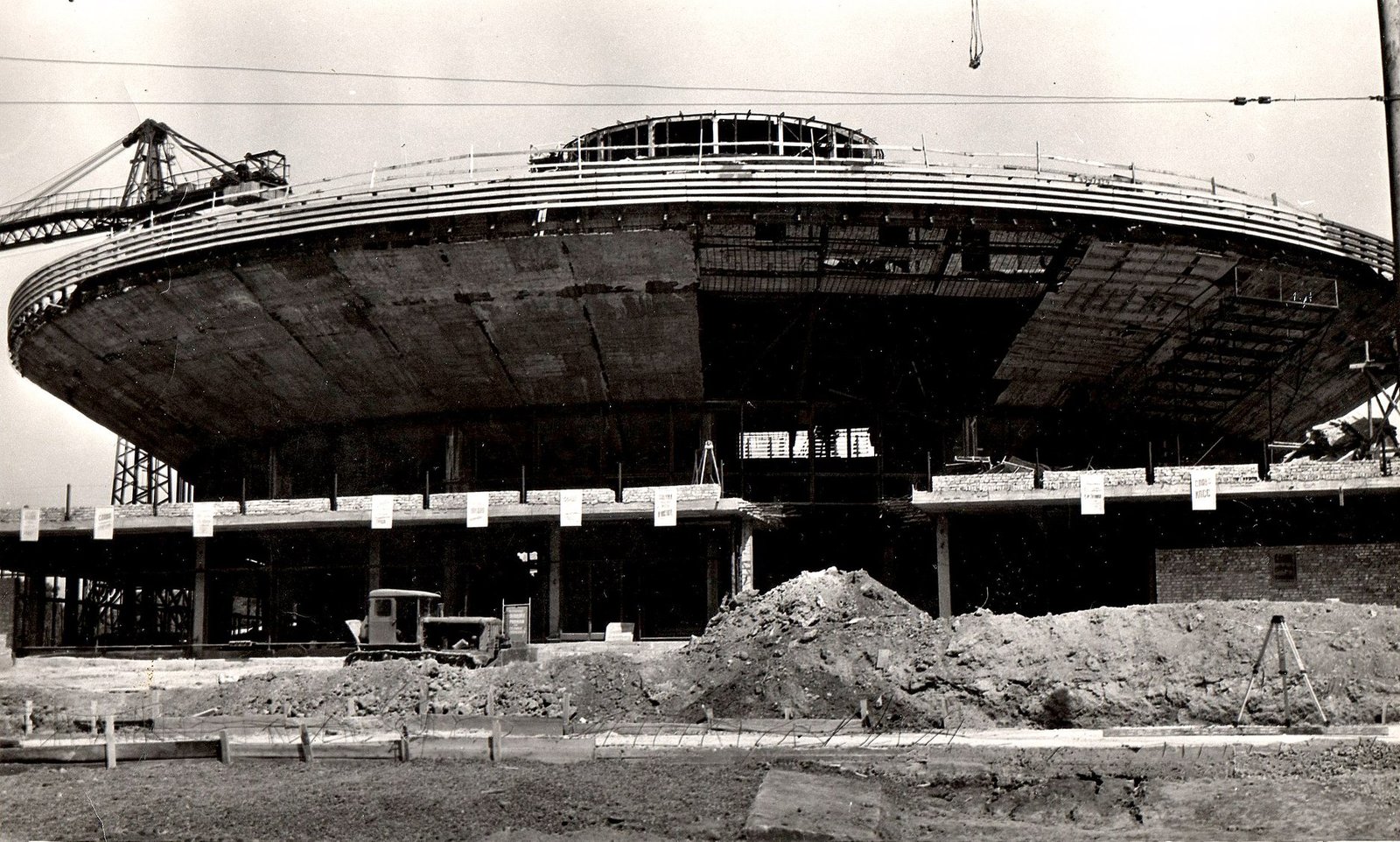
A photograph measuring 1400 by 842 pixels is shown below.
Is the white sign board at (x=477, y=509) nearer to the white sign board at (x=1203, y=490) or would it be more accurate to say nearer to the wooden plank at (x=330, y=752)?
the wooden plank at (x=330, y=752)

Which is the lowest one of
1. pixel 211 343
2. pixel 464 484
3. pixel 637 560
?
pixel 637 560

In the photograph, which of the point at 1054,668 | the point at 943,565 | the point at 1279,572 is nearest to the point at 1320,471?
the point at 1279,572

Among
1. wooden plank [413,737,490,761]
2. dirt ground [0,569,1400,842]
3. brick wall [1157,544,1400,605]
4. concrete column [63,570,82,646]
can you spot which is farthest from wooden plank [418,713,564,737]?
concrete column [63,570,82,646]

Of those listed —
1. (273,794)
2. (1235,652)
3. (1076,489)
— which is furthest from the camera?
(1076,489)

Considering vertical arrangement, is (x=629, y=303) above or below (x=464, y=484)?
above

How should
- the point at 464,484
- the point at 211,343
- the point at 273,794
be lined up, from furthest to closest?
the point at 464,484
the point at 211,343
the point at 273,794

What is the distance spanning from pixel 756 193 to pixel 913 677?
46.3 ft

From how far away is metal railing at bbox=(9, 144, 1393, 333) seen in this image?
30772mm

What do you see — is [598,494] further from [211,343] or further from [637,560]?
[211,343]

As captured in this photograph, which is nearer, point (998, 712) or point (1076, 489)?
point (998, 712)

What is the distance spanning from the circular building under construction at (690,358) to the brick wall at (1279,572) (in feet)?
5.67

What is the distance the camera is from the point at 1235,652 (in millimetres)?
19969

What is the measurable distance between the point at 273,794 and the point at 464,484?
2586 cm

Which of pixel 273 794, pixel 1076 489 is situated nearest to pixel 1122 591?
pixel 1076 489
